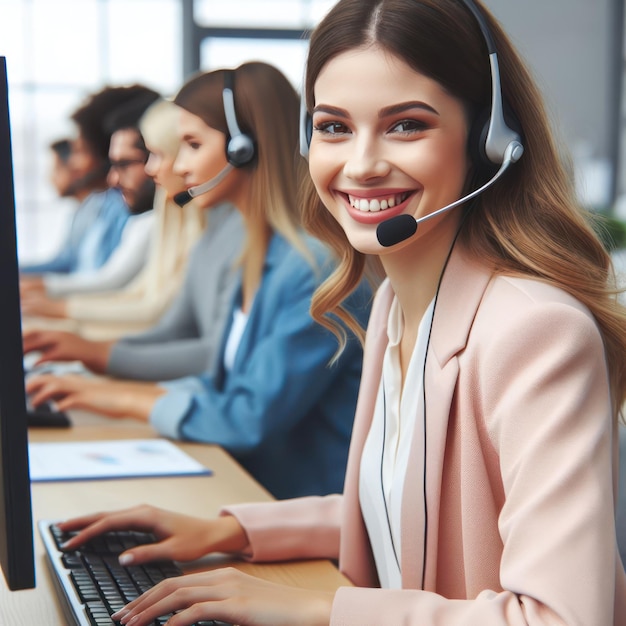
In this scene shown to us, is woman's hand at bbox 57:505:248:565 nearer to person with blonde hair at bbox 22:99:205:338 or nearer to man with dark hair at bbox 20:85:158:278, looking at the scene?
person with blonde hair at bbox 22:99:205:338

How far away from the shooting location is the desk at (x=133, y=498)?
3.09 ft

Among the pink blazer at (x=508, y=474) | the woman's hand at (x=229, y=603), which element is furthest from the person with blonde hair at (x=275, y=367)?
the woman's hand at (x=229, y=603)

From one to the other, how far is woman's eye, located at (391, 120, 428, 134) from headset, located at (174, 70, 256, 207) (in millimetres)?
493

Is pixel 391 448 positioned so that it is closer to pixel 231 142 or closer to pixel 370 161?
pixel 370 161

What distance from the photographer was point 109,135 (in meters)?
1.72

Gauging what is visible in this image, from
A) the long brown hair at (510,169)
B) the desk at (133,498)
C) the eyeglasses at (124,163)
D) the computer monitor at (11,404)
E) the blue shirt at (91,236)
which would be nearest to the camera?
the computer monitor at (11,404)

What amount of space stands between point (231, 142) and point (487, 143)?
21.3 inches

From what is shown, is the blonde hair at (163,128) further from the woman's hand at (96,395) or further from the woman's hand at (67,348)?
the woman's hand at (67,348)

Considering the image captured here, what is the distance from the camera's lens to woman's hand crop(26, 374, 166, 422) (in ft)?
5.58

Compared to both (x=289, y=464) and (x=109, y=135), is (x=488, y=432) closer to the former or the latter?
(x=289, y=464)

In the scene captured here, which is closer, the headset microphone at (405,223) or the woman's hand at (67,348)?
the headset microphone at (405,223)

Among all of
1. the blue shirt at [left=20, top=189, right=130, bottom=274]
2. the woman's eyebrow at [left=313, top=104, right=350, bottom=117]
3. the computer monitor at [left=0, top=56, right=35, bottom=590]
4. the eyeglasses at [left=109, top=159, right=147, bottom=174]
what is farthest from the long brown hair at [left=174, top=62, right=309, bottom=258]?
the blue shirt at [left=20, top=189, right=130, bottom=274]

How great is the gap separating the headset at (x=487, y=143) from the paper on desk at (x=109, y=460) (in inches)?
28.2

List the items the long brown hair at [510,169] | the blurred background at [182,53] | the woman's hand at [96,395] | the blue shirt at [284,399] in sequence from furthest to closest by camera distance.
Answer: the blurred background at [182,53] → the woman's hand at [96,395] → the blue shirt at [284,399] → the long brown hair at [510,169]
